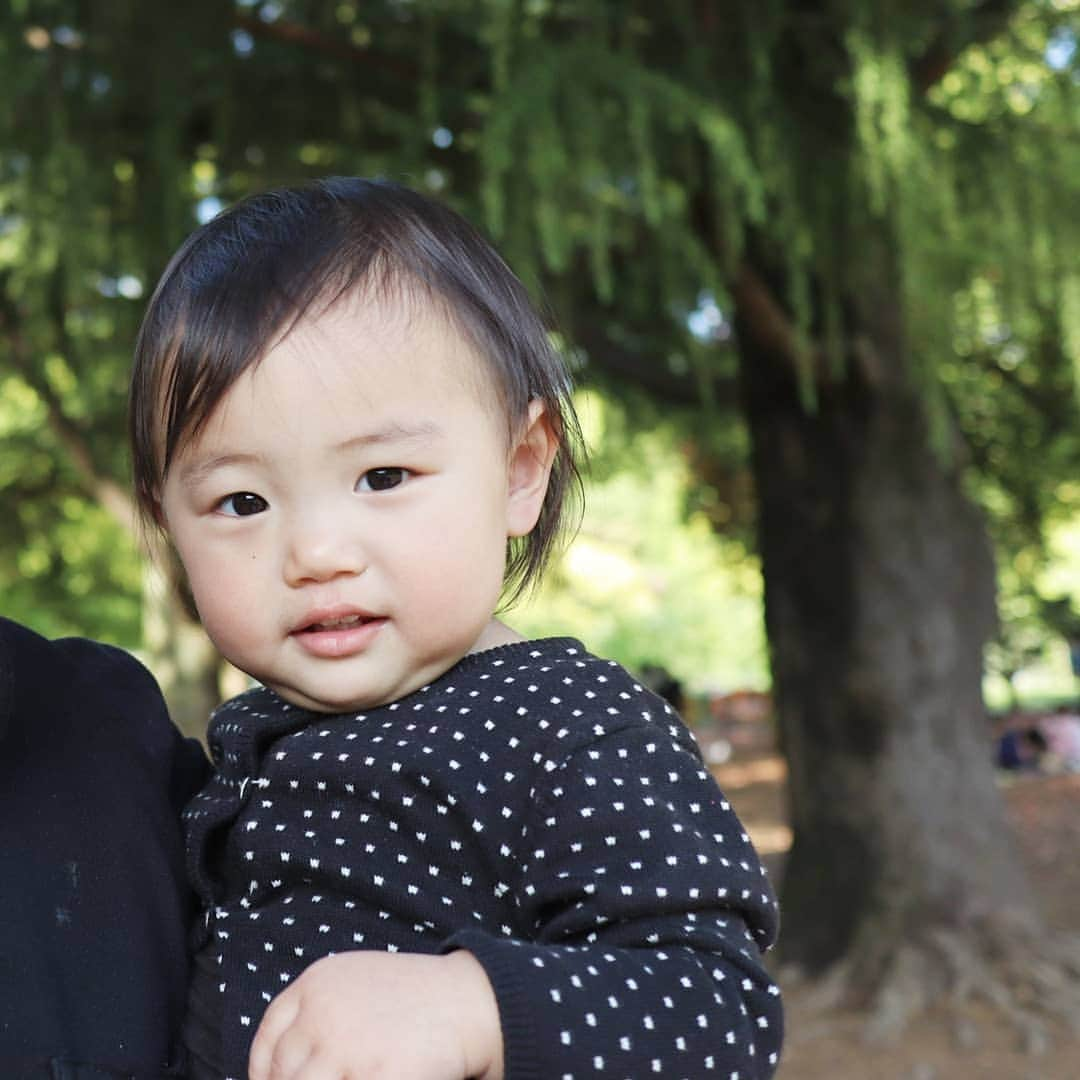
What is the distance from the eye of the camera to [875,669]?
5.71 metres

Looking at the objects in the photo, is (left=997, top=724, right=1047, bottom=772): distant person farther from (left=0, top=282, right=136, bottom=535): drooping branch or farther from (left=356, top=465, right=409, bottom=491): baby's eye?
(left=356, top=465, right=409, bottom=491): baby's eye

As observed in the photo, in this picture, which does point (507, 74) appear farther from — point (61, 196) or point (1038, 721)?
point (1038, 721)

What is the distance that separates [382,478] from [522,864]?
0.32m

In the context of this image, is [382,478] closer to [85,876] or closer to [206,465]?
[206,465]

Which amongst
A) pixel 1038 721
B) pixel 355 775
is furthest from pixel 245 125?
pixel 1038 721

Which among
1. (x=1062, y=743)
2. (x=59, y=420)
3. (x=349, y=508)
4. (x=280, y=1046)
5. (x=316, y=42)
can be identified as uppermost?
(x=316, y=42)

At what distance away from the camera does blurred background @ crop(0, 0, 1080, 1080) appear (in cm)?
360

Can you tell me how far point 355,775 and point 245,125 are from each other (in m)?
3.56

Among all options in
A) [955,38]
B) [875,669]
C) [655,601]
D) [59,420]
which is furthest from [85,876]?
[655,601]

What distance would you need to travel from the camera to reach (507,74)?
3408 millimetres

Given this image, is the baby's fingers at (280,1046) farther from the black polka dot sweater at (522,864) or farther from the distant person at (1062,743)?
the distant person at (1062,743)

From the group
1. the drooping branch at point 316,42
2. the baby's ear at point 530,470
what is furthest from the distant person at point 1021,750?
the baby's ear at point 530,470

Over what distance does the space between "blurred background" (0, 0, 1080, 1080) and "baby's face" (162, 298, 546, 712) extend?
2.04ft

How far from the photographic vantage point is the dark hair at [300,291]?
1216 mm
